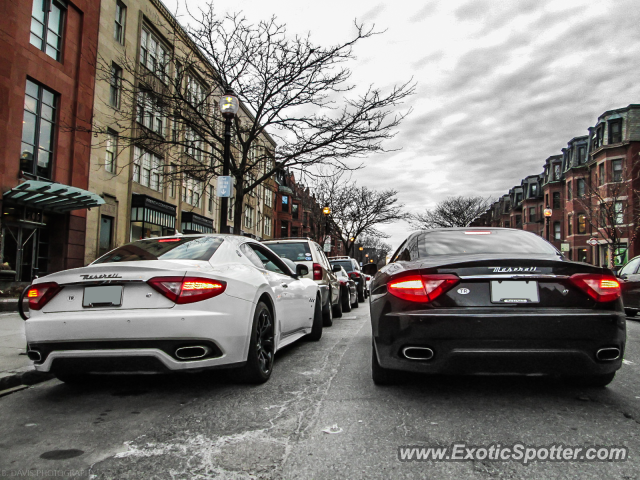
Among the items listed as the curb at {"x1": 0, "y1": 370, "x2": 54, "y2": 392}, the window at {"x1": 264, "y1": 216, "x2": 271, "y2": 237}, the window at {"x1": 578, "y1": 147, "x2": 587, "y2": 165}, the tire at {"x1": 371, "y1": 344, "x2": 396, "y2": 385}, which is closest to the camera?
the tire at {"x1": 371, "y1": 344, "x2": 396, "y2": 385}

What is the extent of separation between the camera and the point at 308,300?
688 cm

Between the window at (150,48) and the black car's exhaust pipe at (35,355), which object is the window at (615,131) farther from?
the black car's exhaust pipe at (35,355)

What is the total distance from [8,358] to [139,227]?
18.4 metres

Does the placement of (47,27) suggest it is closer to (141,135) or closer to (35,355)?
(141,135)

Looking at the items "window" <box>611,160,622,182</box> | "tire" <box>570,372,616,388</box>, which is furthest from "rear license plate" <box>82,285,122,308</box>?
Answer: "window" <box>611,160,622,182</box>

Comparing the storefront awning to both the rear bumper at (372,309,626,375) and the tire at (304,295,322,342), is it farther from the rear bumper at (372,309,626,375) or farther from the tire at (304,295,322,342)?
the rear bumper at (372,309,626,375)

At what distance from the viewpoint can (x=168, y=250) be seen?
15.3 feet

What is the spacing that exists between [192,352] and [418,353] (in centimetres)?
170

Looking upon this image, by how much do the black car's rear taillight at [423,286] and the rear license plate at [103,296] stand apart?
6.96ft

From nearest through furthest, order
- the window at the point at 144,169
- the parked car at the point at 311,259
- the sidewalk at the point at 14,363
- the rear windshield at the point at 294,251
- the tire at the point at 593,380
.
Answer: the tire at the point at 593,380
the sidewalk at the point at 14,363
the parked car at the point at 311,259
the rear windshield at the point at 294,251
the window at the point at 144,169

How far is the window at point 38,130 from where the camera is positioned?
16203mm

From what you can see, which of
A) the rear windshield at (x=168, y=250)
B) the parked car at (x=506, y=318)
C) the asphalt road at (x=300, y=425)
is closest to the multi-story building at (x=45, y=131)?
the rear windshield at (x=168, y=250)

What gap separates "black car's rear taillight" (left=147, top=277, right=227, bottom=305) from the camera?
153 inches

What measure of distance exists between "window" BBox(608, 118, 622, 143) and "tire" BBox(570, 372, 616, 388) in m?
44.2
